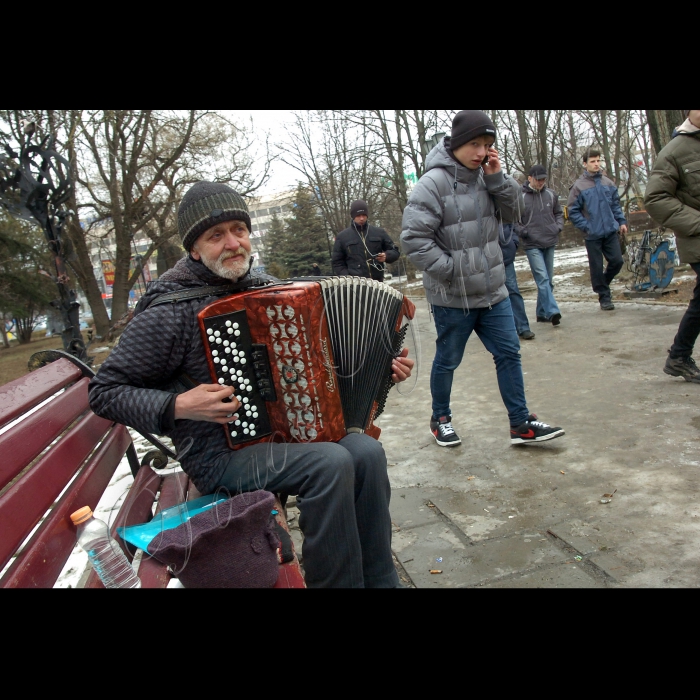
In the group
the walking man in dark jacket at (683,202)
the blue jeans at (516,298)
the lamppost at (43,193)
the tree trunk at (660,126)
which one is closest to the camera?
the walking man in dark jacket at (683,202)

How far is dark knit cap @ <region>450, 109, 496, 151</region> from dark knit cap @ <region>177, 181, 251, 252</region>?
1690 millimetres

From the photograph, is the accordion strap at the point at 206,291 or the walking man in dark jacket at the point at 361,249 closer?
the accordion strap at the point at 206,291

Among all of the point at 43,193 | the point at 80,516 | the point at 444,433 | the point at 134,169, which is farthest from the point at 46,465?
the point at 134,169

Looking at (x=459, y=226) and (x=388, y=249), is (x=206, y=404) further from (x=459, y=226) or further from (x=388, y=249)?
(x=388, y=249)

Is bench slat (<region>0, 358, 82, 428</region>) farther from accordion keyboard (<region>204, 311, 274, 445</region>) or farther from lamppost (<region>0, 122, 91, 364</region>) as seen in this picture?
lamppost (<region>0, 122, 91, 364</region>)

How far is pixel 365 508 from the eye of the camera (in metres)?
2.20

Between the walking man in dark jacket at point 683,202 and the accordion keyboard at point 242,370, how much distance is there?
3.39 meters

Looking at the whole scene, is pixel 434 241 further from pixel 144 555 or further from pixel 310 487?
pixel 144 555

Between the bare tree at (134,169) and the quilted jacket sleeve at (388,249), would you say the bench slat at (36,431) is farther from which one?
the bare tree at (134,169)

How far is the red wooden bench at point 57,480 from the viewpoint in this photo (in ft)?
5.42

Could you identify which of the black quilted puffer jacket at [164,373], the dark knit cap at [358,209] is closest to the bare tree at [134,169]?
the dark knit cap at [358,209]

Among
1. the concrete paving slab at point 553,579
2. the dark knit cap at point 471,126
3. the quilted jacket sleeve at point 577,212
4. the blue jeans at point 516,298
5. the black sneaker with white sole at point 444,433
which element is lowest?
the concrete paving slab at point 553,579

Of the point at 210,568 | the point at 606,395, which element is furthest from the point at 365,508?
the point at 606,395

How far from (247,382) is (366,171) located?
1802 centimetres
